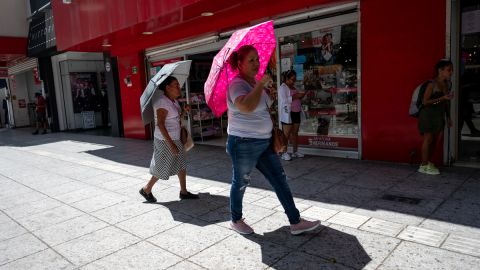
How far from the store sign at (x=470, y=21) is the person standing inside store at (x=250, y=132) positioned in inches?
167

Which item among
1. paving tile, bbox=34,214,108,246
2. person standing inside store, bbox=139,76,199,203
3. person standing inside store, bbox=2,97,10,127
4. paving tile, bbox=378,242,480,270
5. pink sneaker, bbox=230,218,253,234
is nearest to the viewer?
paving tile, bbox=378,242,480,270

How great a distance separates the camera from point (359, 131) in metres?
6.41

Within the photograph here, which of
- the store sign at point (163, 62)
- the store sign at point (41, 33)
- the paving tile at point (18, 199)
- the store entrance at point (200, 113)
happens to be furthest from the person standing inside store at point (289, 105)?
the store sign at point (41, 33)

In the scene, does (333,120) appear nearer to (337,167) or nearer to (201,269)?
(337,167)

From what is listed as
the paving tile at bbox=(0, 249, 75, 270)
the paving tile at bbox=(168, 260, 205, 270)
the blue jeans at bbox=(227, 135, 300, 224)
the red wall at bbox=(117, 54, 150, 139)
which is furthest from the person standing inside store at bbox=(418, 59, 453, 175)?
the red wall at bbox=(117, 54, 150, 139)

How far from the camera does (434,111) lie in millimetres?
5145

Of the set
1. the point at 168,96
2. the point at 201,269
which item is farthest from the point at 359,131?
the point at 201,269

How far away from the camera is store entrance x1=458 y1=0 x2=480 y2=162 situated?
578 cm

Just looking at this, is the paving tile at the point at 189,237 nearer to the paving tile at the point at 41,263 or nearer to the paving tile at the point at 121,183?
the paving tile at the point at 41,263

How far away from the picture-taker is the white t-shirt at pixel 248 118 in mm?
3213

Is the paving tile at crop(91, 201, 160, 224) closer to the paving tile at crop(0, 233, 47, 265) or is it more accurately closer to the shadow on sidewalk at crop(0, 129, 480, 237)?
the shadow on sidewalk at crop(0, 129, 480, 237)

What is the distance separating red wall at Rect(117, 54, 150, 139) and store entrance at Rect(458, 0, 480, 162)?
8189 mm

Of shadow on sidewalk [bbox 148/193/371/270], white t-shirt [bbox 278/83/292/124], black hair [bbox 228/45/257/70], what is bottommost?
shadow on sidewalk [bbox 148/193/371/270]

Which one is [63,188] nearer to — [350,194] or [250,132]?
[250,132]
